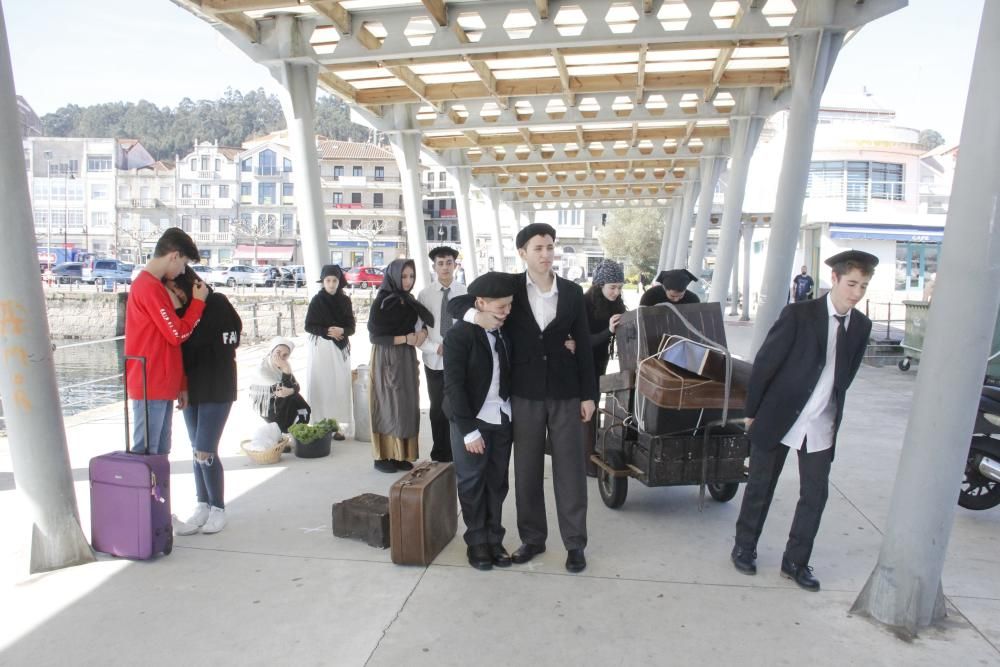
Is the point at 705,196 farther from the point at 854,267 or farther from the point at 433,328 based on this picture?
the point at 854,267

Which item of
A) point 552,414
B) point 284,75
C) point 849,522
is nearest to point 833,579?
point 849,522

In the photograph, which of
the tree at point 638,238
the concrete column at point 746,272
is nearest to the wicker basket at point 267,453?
the concrete column at point 746,272

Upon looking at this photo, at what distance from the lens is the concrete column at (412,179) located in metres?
13.0

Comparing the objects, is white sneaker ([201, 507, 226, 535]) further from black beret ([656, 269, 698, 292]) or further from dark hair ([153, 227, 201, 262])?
black beret ([656, 269, 698, 292])

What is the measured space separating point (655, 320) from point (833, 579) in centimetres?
188

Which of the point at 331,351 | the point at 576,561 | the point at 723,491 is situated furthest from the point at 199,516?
the point at 723,491

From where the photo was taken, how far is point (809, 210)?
28.0 m

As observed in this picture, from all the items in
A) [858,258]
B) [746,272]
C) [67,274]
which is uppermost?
[858,258]

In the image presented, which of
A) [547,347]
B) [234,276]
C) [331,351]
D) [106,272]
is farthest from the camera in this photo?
[234,276]

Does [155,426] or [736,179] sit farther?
[736,179]

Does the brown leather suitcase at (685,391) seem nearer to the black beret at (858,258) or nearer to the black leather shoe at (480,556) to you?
the black beret at (858,258)

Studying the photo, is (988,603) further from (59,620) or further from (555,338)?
(59,620)

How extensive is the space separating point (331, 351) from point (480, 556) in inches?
144

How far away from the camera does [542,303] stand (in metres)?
4.09
